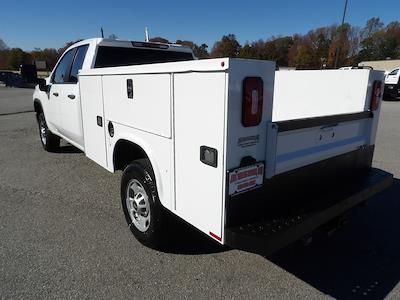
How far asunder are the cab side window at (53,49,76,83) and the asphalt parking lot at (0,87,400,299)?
6.08ft

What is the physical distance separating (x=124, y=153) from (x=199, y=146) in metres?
1.52

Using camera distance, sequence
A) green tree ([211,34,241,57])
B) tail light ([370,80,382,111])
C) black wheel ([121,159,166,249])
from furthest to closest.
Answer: green tree ([211,34,241,57])
tail light ([370,80,382,111])
black wheel ([121,159,166,249])

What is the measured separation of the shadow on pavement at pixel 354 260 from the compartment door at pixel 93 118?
2.16 metres

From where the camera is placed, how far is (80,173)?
5.33 meters

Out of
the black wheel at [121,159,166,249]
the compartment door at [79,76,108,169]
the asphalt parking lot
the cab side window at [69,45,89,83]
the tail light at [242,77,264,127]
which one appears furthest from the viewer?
the cab side window at [69,45,89,83]

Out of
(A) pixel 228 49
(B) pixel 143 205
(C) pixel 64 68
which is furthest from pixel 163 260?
(A) pixel 228 49

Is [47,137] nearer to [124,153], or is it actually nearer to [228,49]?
[124,153]

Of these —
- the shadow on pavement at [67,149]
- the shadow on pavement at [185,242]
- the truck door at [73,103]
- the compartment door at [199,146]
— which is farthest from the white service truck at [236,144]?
the shadow on pavement at [67,149]

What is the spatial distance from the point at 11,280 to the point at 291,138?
2445mm

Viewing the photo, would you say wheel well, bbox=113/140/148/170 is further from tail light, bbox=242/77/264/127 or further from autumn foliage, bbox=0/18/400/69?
autumn foliage, bbox=0/18/400/69

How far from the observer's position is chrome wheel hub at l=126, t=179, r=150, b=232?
9.94 feet

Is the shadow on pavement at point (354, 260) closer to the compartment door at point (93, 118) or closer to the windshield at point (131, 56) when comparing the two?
the compartment door at point (93, 118)

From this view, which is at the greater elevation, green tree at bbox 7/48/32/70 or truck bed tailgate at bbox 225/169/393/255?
green tree at bbox 7/48/32/70

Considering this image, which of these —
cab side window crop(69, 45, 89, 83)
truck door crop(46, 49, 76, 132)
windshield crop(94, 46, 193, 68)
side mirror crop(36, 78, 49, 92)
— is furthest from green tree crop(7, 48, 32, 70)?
windshield crop(94, 46, 193, 68)
